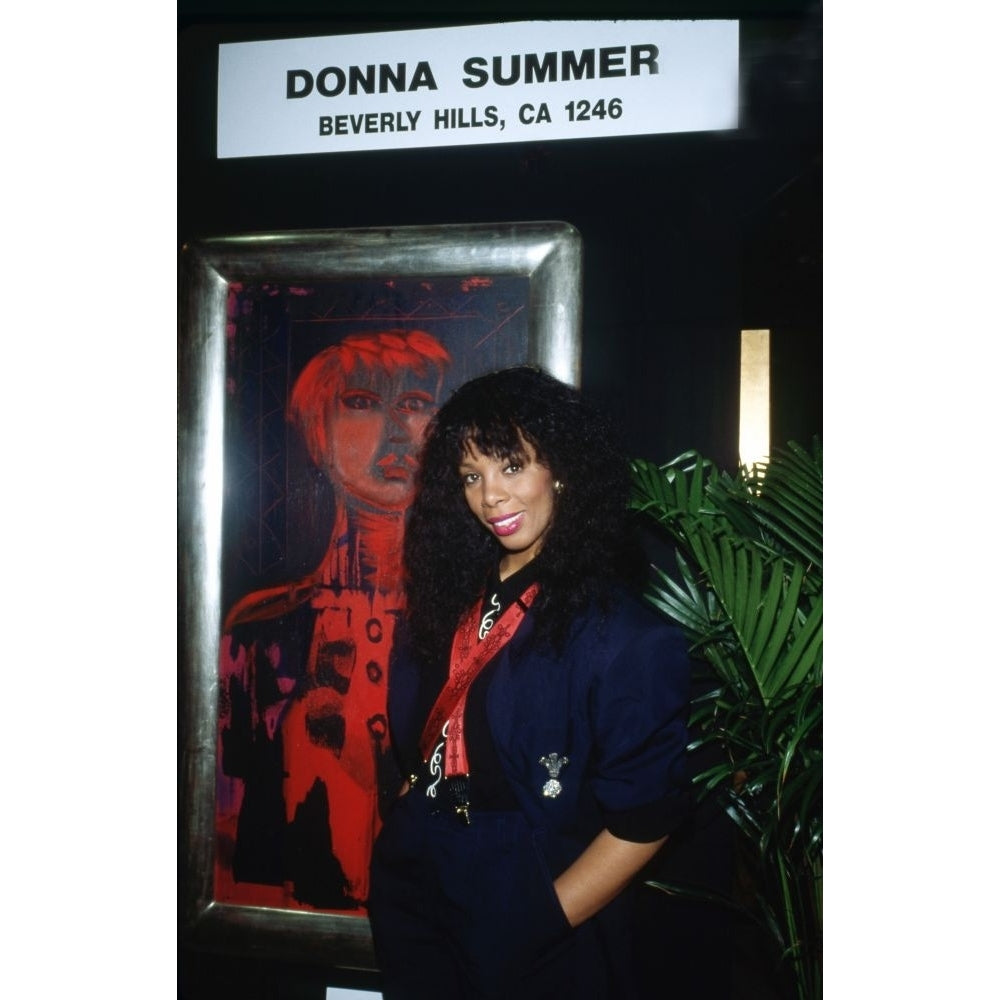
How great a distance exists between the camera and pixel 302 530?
2354 mm

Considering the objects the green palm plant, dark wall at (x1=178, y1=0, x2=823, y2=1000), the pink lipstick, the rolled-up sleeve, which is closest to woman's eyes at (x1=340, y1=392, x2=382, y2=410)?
dark wall at (x1=178, y1=0, x2=823, y2=1000)

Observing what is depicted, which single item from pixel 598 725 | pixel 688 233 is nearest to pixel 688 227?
pixel 688 233

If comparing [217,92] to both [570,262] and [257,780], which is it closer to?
[570,262]

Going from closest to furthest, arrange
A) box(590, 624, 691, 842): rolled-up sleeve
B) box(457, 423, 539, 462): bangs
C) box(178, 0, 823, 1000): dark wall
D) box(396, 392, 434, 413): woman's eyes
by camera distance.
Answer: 1. box(590, 624, 691, 842): rolled-up sleeve
2. box(457, 423, 539, 462): bangs
3. box(178, 0, 823, 1000): dark wall
4. box(396, 392, 434, 413): woman's eyes

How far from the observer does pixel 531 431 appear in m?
1.83

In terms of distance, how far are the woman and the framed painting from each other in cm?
40

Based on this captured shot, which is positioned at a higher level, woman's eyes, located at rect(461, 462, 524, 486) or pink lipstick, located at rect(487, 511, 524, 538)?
woman's eyes, located at rect(461, 462, 524, 486)

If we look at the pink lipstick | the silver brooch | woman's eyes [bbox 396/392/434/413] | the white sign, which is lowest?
the silver brooch

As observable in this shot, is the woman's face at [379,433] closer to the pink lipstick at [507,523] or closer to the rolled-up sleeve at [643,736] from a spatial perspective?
the pink lipstick at [507,523]

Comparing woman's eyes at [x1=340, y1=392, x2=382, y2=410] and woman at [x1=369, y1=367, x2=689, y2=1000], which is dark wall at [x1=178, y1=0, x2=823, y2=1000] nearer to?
woman at [x1=369, y1=367, x2=689, y2=1000]

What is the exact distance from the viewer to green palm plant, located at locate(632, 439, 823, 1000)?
171 centimetres

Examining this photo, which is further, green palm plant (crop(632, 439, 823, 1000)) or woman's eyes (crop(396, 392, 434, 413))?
woman's eyes (crop(396, 392, 434, 413))
